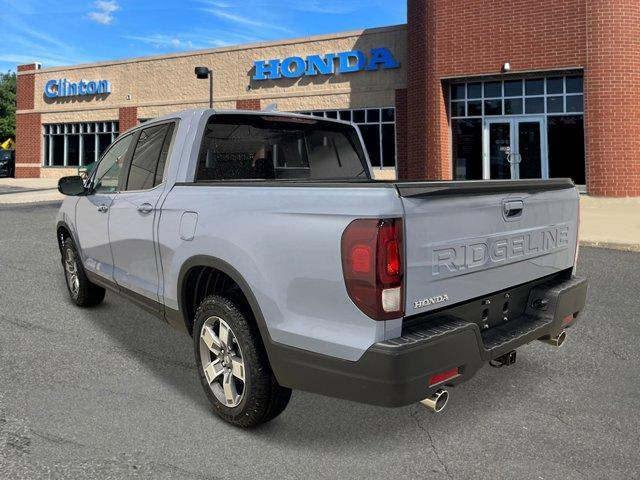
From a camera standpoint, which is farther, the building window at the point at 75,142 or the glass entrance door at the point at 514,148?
the building window at the point at 75,142

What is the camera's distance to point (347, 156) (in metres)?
4.89

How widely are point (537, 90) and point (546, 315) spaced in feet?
54.0

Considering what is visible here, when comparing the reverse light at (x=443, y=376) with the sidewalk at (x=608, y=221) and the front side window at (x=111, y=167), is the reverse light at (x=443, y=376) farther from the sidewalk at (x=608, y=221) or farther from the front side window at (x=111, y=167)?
the sidewalk at (x=608, y=221)

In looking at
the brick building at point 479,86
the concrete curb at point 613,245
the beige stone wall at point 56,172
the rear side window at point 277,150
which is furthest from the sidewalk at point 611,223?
the beige stone wall at point 56,172

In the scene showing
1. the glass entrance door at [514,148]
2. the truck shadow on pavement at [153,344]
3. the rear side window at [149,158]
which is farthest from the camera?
the glass entrance door at [514,148]

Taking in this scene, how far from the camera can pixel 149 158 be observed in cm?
438

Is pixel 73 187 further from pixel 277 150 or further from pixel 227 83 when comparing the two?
pixel 227 83

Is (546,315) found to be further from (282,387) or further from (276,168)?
(276,168)

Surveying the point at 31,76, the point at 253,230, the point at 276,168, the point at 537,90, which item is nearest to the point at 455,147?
the point at 537,90

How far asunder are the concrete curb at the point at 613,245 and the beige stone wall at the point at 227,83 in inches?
540

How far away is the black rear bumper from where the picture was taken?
8.21ft

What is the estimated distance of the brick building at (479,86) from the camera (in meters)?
16.5

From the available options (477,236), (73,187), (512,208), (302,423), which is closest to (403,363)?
(477,236)

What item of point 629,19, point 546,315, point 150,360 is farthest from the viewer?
point 629,19
